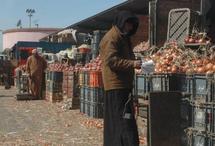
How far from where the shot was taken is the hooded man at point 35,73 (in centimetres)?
2130

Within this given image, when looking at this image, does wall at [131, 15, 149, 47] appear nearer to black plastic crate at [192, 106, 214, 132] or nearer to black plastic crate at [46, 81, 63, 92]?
black plastic crate at [46, 81, 63, 92]

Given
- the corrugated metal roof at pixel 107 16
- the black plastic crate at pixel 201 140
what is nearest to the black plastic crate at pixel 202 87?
the black plastic crate at pixel 201 140

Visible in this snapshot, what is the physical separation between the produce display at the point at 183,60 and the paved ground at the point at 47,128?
1.94 m

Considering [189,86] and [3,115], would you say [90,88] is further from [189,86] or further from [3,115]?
[189,86]

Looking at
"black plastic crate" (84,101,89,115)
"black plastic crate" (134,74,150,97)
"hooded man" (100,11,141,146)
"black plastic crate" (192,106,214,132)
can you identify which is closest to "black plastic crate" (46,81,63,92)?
"black plastic crate" (84,101,89,115)

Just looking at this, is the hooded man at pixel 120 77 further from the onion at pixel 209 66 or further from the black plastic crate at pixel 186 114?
the onion at pixel 209 66

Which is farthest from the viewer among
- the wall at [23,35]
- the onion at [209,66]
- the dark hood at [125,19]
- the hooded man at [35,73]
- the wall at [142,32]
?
the wall at [23,35]

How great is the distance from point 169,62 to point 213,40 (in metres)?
3.47

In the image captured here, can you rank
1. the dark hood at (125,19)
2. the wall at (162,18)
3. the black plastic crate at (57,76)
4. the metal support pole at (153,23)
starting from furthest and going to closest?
the black plastic crate at (57,76) → the wall at (162,18) → the metal support pole at (153,23) → the dark hood at (125,19)

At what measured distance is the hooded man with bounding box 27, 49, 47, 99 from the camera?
Result: 21.3 metres

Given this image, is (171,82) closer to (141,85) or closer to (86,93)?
(141,85)

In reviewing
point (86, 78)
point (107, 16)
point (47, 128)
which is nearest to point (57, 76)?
point (86, 78)

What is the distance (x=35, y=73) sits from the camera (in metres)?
21.3

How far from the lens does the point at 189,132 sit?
787cm
